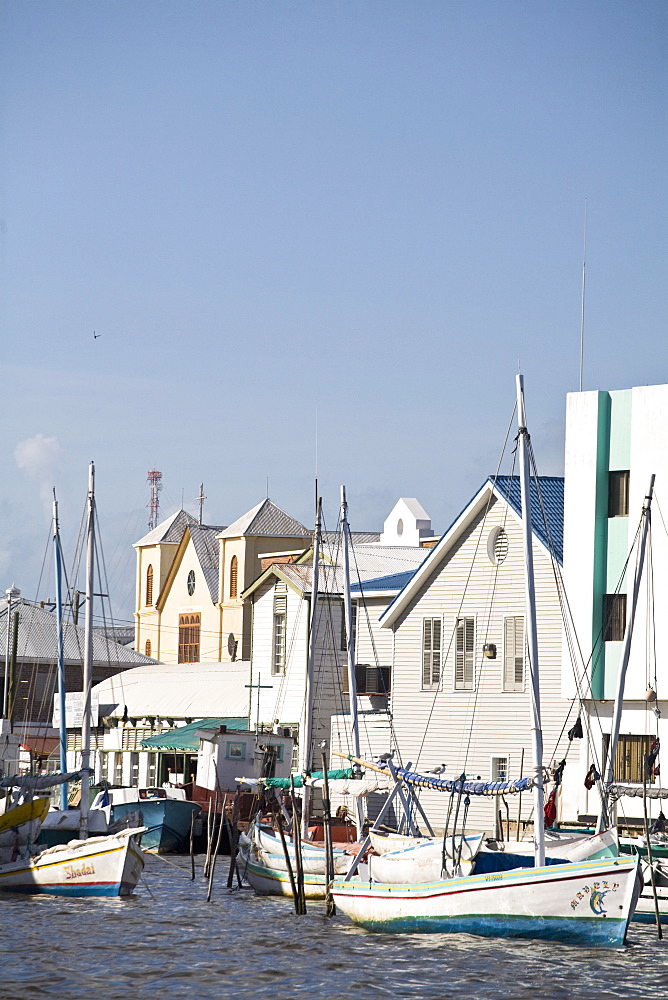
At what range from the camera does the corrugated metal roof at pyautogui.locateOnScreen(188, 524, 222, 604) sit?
99625 millimetres

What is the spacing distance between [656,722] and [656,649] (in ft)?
6.71

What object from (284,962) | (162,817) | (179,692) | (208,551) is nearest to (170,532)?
(208,551)

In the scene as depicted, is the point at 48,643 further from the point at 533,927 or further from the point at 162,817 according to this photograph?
the point at 533,927

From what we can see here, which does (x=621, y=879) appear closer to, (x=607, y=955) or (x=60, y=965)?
(x=607, y=955)

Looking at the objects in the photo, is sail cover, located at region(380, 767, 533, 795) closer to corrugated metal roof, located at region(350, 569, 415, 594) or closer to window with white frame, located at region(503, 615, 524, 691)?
window with white frame, located at region(503, 615, 524, 691)

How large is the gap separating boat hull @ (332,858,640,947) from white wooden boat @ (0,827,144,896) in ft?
28.7

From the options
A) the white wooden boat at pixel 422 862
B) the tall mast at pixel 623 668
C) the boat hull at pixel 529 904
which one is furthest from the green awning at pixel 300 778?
the boat hull at pixel 529 904

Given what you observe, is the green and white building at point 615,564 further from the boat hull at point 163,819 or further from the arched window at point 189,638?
the arched window at point 189,638

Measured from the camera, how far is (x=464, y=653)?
1827 inches

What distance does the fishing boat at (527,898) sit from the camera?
2619 centimetres

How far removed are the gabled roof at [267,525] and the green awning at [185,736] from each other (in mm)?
31273

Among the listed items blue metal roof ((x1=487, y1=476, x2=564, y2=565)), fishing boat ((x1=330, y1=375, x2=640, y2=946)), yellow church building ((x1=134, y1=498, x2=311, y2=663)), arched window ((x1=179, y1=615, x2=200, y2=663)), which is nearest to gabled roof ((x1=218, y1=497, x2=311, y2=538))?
yellow church building ((x1=134, y1=498, x2=311, y2=663))

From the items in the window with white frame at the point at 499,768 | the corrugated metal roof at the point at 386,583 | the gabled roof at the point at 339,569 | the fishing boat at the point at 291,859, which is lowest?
the fishing boat at the point at 291,859

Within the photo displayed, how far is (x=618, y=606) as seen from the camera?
41.3 m
